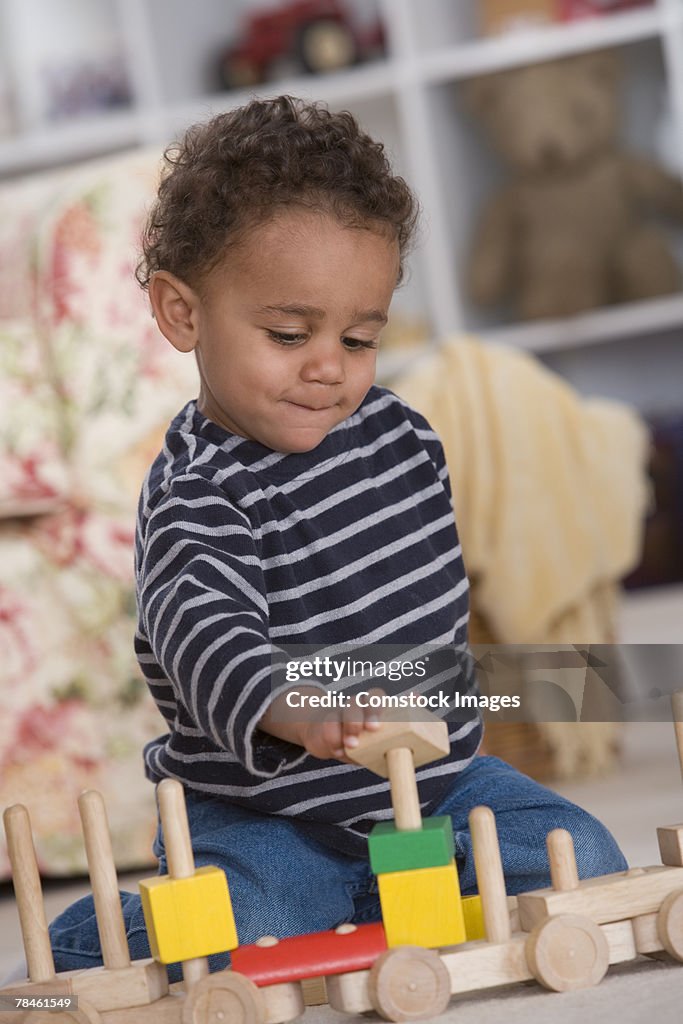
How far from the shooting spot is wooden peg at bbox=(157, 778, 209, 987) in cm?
68

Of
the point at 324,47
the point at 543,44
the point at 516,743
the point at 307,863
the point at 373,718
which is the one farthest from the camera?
the point at 324,47

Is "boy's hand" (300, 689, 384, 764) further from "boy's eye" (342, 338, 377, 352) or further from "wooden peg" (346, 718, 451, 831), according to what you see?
"boy's eye" (342, 338, 377, 352)

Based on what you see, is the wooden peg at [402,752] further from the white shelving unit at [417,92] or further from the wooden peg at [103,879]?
the white shelving unit at [417,92]

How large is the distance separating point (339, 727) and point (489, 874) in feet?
0.41

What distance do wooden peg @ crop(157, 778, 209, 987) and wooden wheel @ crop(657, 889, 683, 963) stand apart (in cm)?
23

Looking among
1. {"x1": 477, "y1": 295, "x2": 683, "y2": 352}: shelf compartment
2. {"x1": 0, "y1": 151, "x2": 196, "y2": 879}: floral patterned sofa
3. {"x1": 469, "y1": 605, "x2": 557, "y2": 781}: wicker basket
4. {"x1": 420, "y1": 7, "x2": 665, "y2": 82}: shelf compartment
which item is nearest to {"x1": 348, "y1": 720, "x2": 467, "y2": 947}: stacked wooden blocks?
{"x1": 0, "y1": 151, "x2": 196, "y2": 879}: floral patterned sofa

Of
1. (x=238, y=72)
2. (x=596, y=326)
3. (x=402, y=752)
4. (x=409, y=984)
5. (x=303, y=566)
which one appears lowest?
(x=409, y=984)

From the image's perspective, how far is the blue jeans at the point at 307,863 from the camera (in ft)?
2.72

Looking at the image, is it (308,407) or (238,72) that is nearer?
(308,407)

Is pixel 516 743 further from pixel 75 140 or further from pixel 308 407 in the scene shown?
pixel 75 140

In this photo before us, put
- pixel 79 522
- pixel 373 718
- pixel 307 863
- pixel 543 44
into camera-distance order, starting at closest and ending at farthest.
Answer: pixel 373 718 → pixel 307 863 → pixel 79 522 → pixel 543 44

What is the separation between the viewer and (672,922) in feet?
2.37

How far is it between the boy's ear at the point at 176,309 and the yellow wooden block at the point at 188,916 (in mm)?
326

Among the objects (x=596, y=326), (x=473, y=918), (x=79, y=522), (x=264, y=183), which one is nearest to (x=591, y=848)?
(x=473, y=918)
